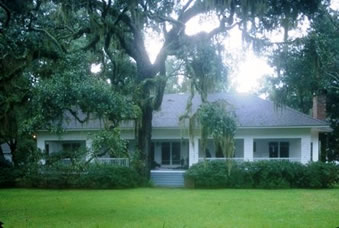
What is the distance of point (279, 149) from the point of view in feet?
86.8

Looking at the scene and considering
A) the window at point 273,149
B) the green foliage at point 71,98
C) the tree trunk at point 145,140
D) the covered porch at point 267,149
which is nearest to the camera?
the green foliage at point 71,98

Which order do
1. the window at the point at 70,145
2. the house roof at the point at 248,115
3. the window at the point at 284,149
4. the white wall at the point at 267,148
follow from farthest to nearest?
the window at the point at 70,145, the window at the point at 284,149, the white wall at the point at 267,148, the house roof at the point at 248,115

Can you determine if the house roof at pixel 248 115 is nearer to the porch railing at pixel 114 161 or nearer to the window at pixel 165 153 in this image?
the porch railing at pixel 114 161

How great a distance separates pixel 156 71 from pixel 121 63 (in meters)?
2.03

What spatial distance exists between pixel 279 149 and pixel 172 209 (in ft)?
46.3

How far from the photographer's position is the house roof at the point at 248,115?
23.8 metres

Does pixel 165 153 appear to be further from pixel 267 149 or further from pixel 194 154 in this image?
pixel 267 149

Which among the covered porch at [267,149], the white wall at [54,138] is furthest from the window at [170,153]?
the white wall at [54,138]

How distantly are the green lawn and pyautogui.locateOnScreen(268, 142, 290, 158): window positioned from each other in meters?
6.91

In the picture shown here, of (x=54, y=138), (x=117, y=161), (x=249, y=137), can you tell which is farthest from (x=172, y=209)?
(x=54, y=138)

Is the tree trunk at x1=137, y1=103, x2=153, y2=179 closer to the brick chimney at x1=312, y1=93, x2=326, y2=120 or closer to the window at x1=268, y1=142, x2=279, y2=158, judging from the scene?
the window at x1=268, y1=142, x2=279, y2=158

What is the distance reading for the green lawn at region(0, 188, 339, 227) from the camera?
11.5 meters

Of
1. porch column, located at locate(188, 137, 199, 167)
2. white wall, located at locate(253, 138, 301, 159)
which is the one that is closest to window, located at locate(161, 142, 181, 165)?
porch column, located at locate(188, 137, 199, 167)

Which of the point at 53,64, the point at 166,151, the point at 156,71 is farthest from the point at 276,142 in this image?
the point at 53,64
